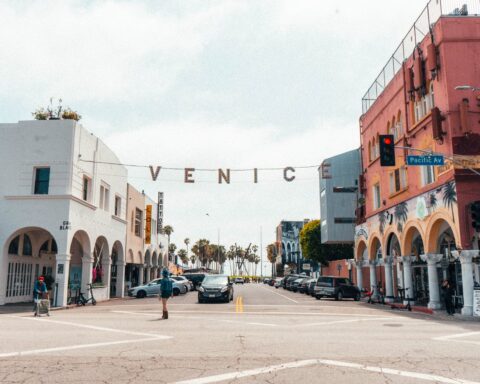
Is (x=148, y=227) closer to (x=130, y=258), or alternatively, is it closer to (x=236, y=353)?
(x=130, y=258)

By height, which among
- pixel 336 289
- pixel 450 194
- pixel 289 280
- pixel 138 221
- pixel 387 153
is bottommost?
pixel 336 289

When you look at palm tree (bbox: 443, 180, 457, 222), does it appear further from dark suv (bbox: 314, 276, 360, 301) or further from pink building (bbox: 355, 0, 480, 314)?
dark suv (bbox: 314, 276, 360, 301)

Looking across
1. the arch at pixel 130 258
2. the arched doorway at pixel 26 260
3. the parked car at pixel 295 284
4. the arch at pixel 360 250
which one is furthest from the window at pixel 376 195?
the arched doorway at pixel 26 260

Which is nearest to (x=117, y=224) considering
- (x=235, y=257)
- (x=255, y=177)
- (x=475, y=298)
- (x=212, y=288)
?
(x=212, y=288)

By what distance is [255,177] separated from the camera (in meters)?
23.8

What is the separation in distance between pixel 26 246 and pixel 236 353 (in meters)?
21.6

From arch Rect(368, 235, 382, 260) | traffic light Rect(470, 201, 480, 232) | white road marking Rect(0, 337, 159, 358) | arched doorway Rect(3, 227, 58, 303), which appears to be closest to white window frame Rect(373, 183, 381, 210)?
arch Rect(368, 235, 382, 260)

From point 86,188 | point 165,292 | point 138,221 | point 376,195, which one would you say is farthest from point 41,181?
point 376,195

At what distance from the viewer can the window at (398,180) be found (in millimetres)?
26094

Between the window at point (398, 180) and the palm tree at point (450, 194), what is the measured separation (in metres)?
5.20

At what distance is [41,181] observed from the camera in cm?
2430

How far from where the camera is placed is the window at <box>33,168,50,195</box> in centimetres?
2420

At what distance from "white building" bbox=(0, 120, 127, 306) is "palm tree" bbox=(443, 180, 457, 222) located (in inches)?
717

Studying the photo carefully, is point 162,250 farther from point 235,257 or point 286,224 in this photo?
point 235,257
